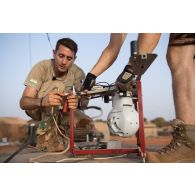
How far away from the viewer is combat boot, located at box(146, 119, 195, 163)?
4.00 feet

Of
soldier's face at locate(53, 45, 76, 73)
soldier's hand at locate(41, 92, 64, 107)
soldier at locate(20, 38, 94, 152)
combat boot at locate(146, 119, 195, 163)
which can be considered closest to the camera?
combat boot at locate(146, 119, 195, 163)

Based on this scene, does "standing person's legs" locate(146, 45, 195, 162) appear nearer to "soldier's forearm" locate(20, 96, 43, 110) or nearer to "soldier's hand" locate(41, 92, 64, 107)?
"soldier's hand" locate(41, 92, 64, 107)

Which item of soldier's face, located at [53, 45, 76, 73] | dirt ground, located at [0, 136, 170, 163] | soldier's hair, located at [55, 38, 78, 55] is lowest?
dirt ground, located at [0, 136, 170, 163]

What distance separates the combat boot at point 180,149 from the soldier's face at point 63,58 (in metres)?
0.74

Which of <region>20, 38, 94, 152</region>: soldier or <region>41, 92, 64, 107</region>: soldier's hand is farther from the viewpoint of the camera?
<region>20, 38, 94, 152</region>: soldier

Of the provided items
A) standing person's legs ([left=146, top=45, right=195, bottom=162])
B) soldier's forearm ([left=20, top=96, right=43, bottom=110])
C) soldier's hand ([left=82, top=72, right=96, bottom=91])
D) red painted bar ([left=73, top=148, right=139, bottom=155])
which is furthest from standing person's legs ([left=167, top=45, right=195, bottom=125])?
soldier's forearm ([left=20, top=96, right=43, bottom=110])

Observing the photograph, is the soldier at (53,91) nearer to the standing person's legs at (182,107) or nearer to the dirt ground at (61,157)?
the dirt ground at (61,157)

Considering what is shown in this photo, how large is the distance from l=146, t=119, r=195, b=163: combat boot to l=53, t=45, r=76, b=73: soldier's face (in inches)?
28.9

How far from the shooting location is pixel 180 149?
1.24 metres

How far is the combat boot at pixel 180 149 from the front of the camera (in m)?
1.22

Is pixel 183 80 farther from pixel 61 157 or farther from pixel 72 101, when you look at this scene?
pixel 61 157

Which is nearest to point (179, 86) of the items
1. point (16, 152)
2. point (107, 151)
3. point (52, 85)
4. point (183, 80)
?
point (183, 80)

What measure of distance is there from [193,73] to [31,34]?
821mm
